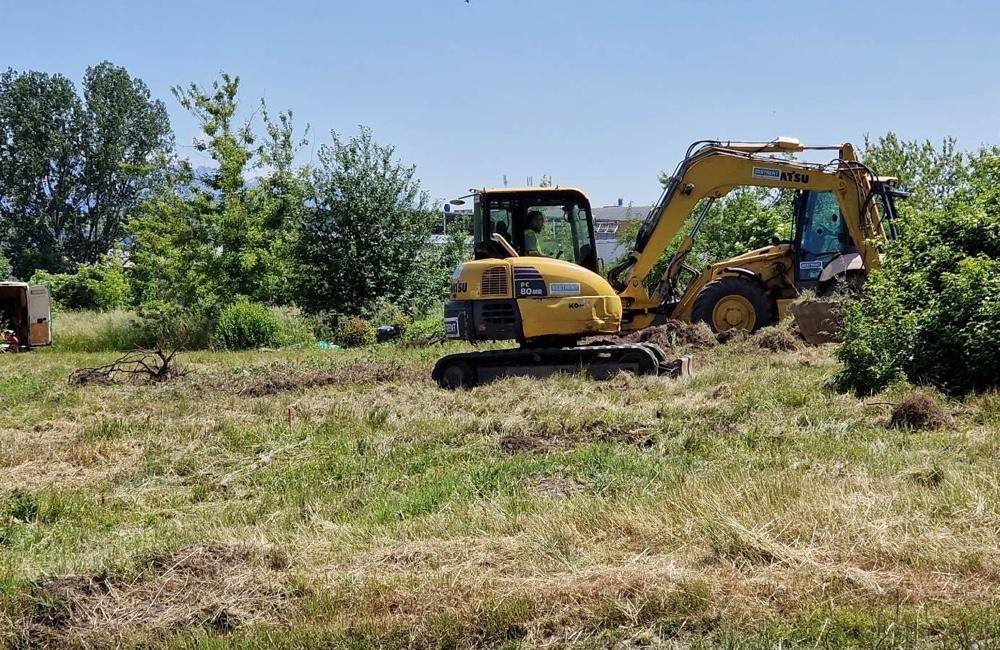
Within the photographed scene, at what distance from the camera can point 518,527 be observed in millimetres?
5605

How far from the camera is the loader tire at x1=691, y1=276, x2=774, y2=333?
55.3 feet

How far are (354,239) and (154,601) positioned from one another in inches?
867

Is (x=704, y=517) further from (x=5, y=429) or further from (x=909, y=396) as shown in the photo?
(x=5, y=429)

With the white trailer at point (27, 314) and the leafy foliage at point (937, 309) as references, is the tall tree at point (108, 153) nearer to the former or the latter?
the white trailer at point (27, 314)

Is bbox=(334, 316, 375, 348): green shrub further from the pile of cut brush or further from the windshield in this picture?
the windshield

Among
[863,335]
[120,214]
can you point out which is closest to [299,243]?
[863,335]

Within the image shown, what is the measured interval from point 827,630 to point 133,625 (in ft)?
10.00

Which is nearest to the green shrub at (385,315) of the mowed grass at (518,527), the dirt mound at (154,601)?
the mowed grass at (518,527)

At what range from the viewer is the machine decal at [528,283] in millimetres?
12672

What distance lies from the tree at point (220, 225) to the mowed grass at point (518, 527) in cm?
1508

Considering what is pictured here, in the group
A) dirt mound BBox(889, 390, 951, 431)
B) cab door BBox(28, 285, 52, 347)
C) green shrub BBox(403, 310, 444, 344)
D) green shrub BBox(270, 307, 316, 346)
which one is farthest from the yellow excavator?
cab door BBox(28, 285, 52, 347)

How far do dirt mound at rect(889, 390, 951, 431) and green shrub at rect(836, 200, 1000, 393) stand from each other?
138cm

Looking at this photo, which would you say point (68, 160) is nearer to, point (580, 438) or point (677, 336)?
point (677, 336)

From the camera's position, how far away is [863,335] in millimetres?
10352
